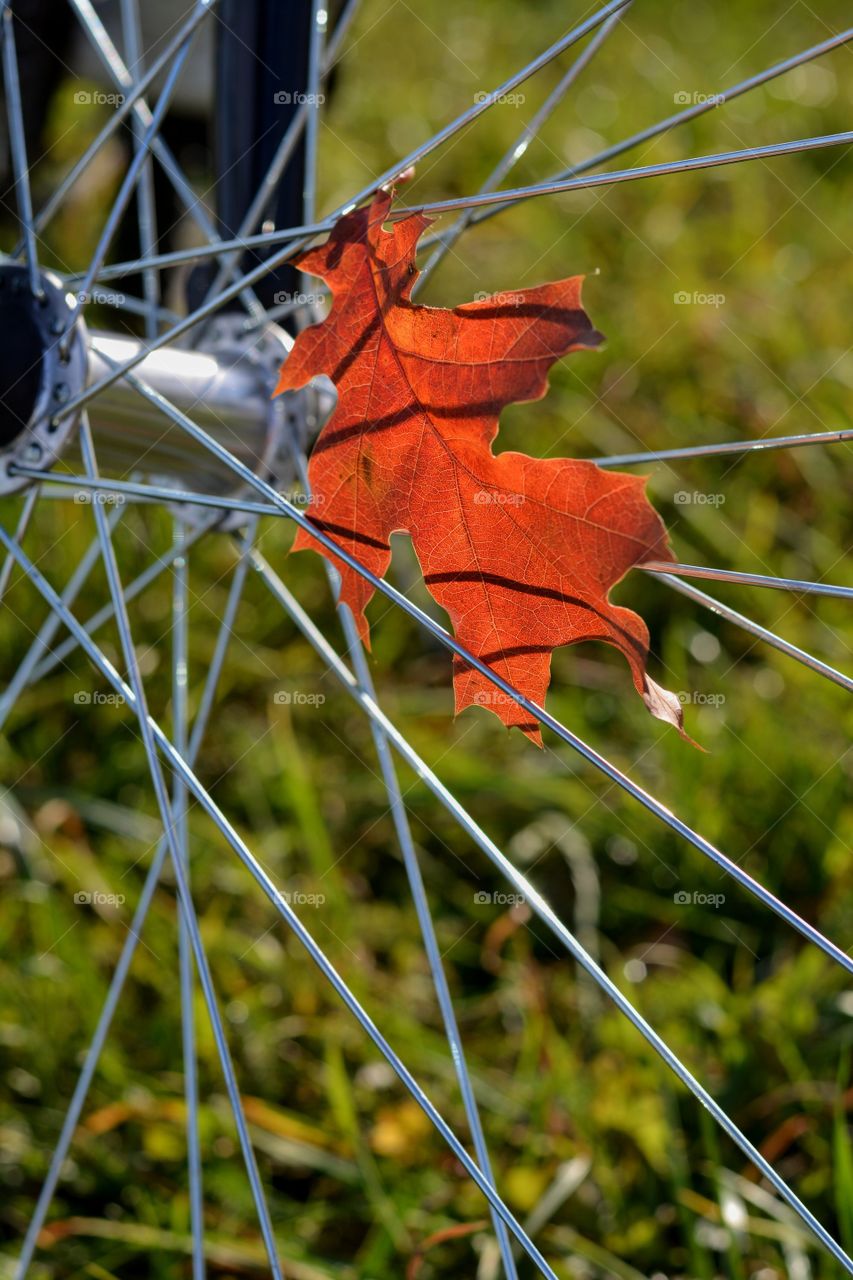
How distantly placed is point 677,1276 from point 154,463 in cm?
69

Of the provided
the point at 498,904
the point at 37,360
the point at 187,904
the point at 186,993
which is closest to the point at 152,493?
the point at 37,360

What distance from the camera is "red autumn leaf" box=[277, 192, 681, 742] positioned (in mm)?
536

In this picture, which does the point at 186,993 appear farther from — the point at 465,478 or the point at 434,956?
the point at 465,478

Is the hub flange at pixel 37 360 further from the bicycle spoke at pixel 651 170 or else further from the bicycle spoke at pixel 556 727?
the bicycle spoke at pixel 651 170

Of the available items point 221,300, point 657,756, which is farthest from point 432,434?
point 657,756

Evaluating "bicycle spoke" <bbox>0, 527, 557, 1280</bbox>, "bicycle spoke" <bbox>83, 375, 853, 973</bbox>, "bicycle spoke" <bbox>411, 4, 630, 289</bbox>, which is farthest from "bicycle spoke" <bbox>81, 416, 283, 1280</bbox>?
"bicycle spoke" <bbox>411, 4, 630, 289</bbox>

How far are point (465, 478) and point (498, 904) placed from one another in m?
0.73

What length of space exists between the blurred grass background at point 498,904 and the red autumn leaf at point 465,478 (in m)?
0.50

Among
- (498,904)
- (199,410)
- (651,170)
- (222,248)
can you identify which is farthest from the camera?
(498,904)

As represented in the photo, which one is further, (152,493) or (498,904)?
(498,904)

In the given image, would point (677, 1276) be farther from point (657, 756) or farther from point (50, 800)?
point (50, 800)

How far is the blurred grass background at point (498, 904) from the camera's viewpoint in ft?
3.06

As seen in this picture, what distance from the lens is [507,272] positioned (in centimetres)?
195

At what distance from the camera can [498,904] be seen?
1207mm
